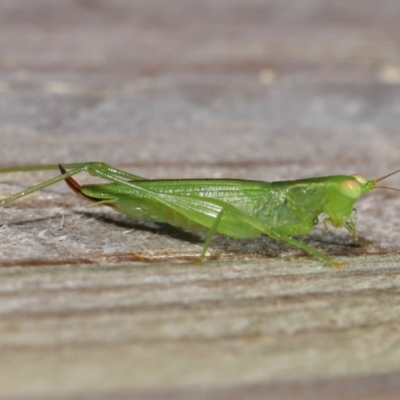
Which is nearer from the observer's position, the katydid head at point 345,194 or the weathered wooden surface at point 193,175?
the weathered wooden surface at point 193,175

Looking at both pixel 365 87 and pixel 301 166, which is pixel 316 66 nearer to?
pixel 365 87

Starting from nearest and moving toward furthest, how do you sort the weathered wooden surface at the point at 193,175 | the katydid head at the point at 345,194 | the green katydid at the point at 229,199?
the weathered wooden surface at the point at 193,175 → the green katydid at the point at 229,199 → the katydid head at the point at 345,194

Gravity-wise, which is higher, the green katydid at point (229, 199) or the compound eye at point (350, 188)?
the compound eye at point (350, 188)

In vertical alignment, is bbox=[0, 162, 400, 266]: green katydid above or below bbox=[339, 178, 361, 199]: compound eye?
below

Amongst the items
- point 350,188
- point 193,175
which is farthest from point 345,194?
point 193,175

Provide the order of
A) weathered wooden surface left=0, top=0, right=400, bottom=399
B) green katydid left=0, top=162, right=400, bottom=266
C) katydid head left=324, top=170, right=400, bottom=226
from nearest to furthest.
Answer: weathered wooden surface left=0, top=0, right=400, bottom=399
green katydid left=0, top=162, right=400, bottom=266
katydid head left=324, top=170, right=400, bottom=226

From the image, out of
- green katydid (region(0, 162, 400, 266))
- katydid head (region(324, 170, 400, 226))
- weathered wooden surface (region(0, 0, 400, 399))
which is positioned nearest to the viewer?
weathered wooden surface (region(0, 0, 400, 399))

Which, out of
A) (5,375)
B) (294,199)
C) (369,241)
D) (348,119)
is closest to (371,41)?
(348,119)

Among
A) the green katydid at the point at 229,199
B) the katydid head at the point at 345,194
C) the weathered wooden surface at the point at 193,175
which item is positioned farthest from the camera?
Answer: the katydid head at the point at 345,194
